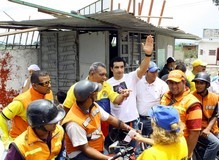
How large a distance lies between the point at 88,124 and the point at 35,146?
0.61m

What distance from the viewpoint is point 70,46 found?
9891 millimetres

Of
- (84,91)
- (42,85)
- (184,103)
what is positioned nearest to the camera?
(84,91)

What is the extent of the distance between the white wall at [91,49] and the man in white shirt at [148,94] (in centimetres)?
398

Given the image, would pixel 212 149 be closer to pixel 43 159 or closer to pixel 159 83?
pixel 159 83

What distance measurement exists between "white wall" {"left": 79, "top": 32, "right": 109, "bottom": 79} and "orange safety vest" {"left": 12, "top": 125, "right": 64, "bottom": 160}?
6.36 meters

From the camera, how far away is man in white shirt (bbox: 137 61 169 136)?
5.13 m

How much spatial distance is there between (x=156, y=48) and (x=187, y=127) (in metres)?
8.24

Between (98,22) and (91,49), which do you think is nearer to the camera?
(98,22)

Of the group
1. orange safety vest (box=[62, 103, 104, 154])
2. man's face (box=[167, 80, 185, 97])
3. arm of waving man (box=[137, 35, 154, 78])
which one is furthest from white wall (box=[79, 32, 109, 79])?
orange safety vest (box=[62, 103, 104, 154])

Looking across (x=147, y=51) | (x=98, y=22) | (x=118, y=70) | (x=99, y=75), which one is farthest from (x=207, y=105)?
(x=98, y=22)

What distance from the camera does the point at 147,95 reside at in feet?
17.0

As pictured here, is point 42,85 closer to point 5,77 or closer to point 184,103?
point 184,103

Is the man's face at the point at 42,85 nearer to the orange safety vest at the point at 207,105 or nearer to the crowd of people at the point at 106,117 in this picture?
the crowd of people at the point at 106,117

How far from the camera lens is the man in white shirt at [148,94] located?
202 inches
